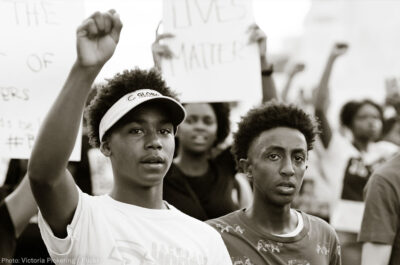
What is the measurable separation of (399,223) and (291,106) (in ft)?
2.58

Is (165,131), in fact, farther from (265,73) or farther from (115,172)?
(265,73)

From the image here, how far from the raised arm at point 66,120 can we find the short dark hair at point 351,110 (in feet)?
14.5

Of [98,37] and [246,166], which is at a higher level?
[98,37]

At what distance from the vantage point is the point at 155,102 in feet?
9.95

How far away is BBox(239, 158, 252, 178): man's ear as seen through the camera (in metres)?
3.78

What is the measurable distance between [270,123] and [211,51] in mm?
780

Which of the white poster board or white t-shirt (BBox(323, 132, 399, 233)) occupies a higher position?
the white poster board

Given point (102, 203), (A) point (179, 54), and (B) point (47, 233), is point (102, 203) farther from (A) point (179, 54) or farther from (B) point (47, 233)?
(A) point (179, 54)

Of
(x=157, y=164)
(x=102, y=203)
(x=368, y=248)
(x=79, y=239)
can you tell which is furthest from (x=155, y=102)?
(x=368, y=248)

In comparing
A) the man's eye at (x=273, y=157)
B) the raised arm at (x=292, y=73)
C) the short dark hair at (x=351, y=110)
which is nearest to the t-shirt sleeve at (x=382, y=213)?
the man's eye at (x=273, y=157)

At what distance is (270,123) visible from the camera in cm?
378

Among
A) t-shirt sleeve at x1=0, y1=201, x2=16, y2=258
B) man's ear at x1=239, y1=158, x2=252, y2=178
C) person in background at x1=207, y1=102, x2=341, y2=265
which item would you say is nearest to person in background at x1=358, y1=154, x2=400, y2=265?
person in background at x1=207, y1=102, x2=341, y2=265

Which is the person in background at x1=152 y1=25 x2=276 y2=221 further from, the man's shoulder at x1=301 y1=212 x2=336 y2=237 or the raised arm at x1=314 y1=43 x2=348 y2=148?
the raised arm at x1=314 y1=43 x2=348 y2=148

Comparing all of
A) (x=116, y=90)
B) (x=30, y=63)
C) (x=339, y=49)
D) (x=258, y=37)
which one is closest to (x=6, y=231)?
(x=30, y=63)
